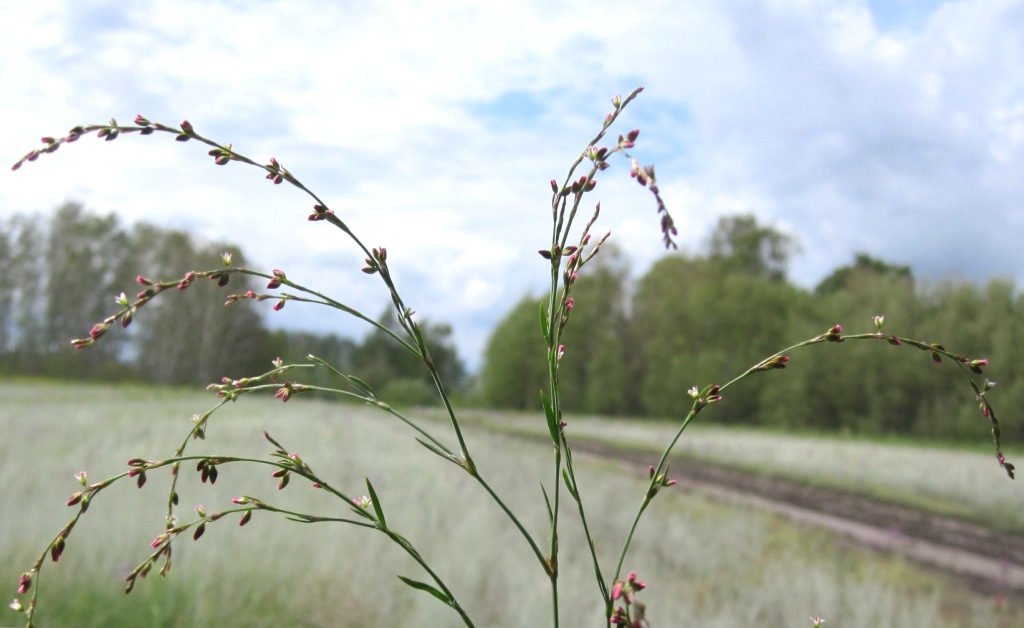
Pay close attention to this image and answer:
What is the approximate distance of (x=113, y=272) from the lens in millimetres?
26453

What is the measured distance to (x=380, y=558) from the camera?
4426 millimetres

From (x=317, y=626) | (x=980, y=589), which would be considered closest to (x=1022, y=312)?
(x=980, y=589)

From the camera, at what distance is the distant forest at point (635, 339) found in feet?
85.1

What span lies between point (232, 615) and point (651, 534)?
14.9ft

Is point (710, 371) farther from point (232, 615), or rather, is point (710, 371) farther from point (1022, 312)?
point (232, 615)

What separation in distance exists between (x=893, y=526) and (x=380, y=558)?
899 centimetres

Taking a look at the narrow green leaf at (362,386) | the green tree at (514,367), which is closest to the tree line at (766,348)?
the green tree at (514,367)

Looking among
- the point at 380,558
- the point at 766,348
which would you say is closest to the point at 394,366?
the point at 766,348

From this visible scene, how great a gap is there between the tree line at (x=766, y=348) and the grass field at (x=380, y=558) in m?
23.1

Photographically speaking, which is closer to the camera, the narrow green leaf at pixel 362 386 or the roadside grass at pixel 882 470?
the narrow green leaf at pixel 362 386

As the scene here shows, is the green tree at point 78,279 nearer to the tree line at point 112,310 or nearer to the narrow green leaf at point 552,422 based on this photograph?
the tree line at point 112,310

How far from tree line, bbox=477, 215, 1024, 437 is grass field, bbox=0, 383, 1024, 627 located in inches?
909

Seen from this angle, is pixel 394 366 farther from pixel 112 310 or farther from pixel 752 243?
pixel 752 243

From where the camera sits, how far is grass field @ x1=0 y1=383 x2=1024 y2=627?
3.79 meters
